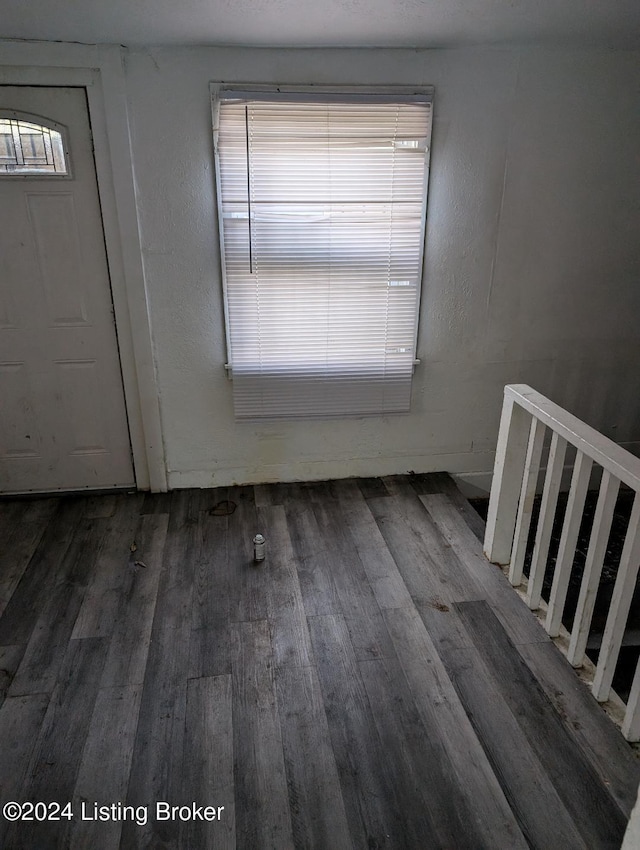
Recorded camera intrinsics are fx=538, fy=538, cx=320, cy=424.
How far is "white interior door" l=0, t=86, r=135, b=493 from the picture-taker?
105 inches

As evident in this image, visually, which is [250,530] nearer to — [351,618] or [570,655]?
[351,618]

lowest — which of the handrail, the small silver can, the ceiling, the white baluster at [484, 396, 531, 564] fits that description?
the small silver can

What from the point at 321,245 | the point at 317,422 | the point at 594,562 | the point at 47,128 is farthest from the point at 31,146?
the point at 594,562

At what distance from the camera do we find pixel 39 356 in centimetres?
303

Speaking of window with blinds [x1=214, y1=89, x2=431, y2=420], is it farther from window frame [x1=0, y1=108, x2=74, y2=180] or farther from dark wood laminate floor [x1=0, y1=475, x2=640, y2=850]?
dark wood laminate floor [x1=0, y1=475, x2=640, y2=850]

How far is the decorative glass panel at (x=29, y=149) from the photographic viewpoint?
8.67ft

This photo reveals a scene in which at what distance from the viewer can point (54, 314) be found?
297 centimetres

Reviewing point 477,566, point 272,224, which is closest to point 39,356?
point 272,224

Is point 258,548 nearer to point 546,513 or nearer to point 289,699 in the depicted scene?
point 289,699

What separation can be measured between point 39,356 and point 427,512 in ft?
7.83

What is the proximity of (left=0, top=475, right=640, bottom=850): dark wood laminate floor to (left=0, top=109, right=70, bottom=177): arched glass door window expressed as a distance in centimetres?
187

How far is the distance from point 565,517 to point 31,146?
119 inches

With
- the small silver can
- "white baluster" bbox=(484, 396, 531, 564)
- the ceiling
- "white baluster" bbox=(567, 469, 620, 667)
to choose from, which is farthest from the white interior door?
"white baluster" bbox=(567, 469, 620, 667)

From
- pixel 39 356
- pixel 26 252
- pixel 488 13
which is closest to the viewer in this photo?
pixel 488 13
